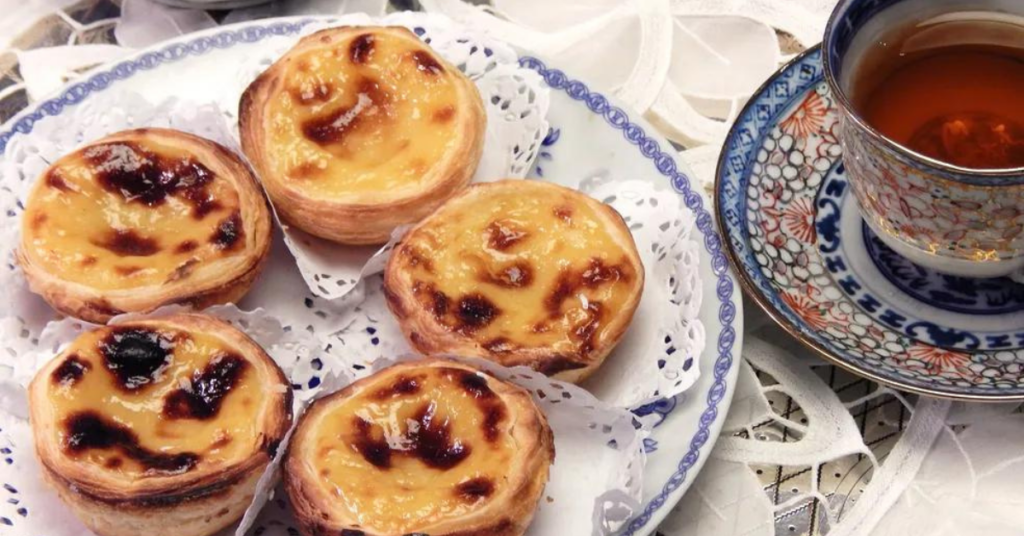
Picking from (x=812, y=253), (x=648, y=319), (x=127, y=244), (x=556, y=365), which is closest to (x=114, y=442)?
(x=127, y=244)

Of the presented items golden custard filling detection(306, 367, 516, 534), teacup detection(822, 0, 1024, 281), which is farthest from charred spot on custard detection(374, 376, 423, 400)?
teacup detection(822, 0, 1024, 281)

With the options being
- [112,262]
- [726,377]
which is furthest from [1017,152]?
[112,262]

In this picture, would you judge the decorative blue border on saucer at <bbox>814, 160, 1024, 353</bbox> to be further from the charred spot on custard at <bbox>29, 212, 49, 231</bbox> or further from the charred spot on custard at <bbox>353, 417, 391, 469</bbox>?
the charred spot on custard at <bbox>29, 212, 49, 231</bbox>

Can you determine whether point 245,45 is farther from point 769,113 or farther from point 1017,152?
point 1017,152

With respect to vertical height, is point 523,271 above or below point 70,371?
above

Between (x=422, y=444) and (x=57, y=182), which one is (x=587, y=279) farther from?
(x=57, y=182)

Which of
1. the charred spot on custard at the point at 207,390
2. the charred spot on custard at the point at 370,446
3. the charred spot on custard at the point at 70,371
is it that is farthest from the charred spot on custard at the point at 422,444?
the charred spot on custard at the point at 70,371
